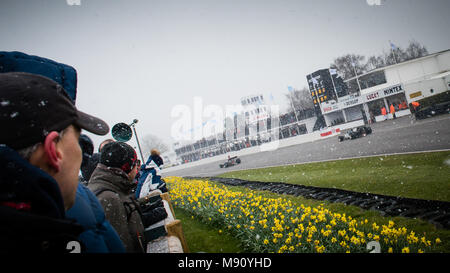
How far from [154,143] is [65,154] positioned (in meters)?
98.3

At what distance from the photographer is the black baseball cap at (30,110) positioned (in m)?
0.80

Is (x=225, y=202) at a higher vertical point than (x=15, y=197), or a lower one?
lower

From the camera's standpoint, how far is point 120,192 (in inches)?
96.9

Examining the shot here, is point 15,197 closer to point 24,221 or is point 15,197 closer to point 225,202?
point 24,221

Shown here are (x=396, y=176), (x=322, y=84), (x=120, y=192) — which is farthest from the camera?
(x=322, y=84)

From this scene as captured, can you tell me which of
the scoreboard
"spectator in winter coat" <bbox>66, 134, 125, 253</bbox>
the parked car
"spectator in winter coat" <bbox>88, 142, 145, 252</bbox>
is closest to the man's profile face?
"spectator in winter coat" <bbox>66, 134, 125, 253</bbox>

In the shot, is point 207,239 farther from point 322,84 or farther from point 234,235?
point 322,84

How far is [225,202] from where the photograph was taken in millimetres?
6227

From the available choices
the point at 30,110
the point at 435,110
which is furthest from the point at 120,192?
the point at 435,110

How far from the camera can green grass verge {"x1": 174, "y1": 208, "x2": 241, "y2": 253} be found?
14.5ft

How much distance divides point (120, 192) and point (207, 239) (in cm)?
315

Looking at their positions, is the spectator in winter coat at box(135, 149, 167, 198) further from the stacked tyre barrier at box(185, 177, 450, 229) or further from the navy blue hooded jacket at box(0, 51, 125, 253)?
the stacked tyre barrier at box(185, 177, 450, 229)
